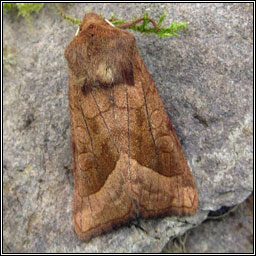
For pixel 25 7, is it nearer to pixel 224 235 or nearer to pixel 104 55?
pixel 104 55

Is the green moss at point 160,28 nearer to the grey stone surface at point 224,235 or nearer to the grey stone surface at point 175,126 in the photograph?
the grey stone surface at point 175,126

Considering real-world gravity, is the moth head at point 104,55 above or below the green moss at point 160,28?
below

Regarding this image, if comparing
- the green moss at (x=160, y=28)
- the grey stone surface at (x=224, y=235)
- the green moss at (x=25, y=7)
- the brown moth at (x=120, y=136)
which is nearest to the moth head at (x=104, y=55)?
the brown moth at (x=120, y=136)

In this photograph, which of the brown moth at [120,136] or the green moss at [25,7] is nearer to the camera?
the brown moth at [120,136]

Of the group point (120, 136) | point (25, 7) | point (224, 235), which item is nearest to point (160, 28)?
point (120, 136)

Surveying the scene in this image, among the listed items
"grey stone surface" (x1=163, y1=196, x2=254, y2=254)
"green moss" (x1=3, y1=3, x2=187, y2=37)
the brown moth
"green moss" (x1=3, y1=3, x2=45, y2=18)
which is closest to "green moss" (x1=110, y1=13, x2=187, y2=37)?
"green moss" (x1=3, y1=3, x2=187, y2=37)

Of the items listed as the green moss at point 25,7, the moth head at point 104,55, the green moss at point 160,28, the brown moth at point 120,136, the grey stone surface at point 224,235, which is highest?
the green moss at point 25,7

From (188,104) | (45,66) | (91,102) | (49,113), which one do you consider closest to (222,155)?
(188,104)
